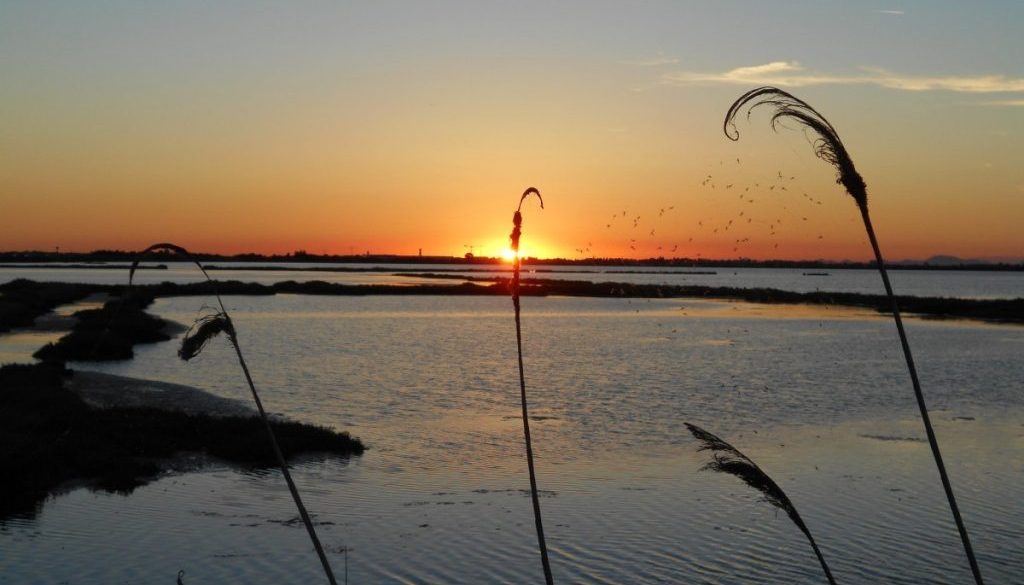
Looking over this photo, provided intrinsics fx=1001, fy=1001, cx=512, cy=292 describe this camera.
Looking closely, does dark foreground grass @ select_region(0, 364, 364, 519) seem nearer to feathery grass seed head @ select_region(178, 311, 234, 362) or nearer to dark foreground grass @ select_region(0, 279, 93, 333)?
feathery grass seed head @ select_region(178, 311, 234, 362)

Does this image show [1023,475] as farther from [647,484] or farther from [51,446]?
[51,446]

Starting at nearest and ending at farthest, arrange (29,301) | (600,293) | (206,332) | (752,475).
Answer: (206,332) < (752,475) < (29,301) < (600,293)

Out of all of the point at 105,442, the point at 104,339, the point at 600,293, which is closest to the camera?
the point at 105,442

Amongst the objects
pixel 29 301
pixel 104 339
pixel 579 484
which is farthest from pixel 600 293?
pixel 579 484

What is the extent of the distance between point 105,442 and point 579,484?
30.2 ft

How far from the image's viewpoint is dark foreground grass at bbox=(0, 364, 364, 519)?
16.7 meters

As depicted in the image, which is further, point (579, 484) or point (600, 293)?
point (600, 293)

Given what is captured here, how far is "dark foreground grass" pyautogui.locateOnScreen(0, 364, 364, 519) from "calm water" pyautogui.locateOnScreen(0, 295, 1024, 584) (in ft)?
2.41

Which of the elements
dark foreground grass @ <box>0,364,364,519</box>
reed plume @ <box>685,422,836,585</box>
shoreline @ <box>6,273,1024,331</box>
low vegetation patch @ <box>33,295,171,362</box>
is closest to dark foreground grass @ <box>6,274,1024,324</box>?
shoreline @ <box>6,273,1024,331</box>

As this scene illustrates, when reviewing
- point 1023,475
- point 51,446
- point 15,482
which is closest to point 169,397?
point 51,446

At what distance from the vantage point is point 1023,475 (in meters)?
19.3

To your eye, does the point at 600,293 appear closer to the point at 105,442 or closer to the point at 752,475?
the point at 105,442

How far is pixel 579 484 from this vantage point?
18578 millimetres

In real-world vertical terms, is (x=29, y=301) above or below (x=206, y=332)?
below
